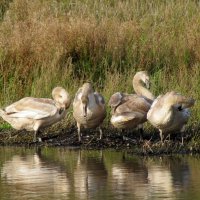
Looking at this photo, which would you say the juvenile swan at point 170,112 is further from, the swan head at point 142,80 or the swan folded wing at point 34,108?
Answer: the swan head at point 142,80

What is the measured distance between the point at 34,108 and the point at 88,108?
875 millimetres

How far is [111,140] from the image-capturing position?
1366 centimetres

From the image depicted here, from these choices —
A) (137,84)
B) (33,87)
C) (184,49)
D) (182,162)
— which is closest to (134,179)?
(182,162)

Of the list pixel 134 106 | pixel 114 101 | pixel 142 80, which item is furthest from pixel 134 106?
pixel 142 80

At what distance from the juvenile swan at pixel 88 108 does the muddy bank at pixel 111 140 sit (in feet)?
1.01

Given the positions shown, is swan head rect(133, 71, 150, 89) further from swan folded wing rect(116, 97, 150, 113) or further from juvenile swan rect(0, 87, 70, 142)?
juvenile swan rect(0, 87, 70, 142)

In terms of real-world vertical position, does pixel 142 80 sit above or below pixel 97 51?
below

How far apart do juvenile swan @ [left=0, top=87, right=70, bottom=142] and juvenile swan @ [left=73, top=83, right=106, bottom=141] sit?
0.97 ft

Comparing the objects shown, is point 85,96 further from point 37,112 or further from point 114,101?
point 37,112

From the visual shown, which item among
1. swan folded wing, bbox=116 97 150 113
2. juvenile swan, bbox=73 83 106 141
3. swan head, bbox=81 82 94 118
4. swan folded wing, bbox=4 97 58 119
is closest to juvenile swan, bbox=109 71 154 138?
swan folded wing, bbox=116 97 150 113

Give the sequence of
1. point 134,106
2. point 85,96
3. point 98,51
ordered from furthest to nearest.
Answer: point 98,51 < point 134,106 < point 85,96

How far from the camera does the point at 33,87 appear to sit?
15625 millimetres

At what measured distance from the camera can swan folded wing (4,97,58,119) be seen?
13.8m

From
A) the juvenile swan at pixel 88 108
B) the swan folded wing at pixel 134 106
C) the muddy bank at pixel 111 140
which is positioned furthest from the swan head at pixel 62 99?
the swan folded wing at pixel 134 106
